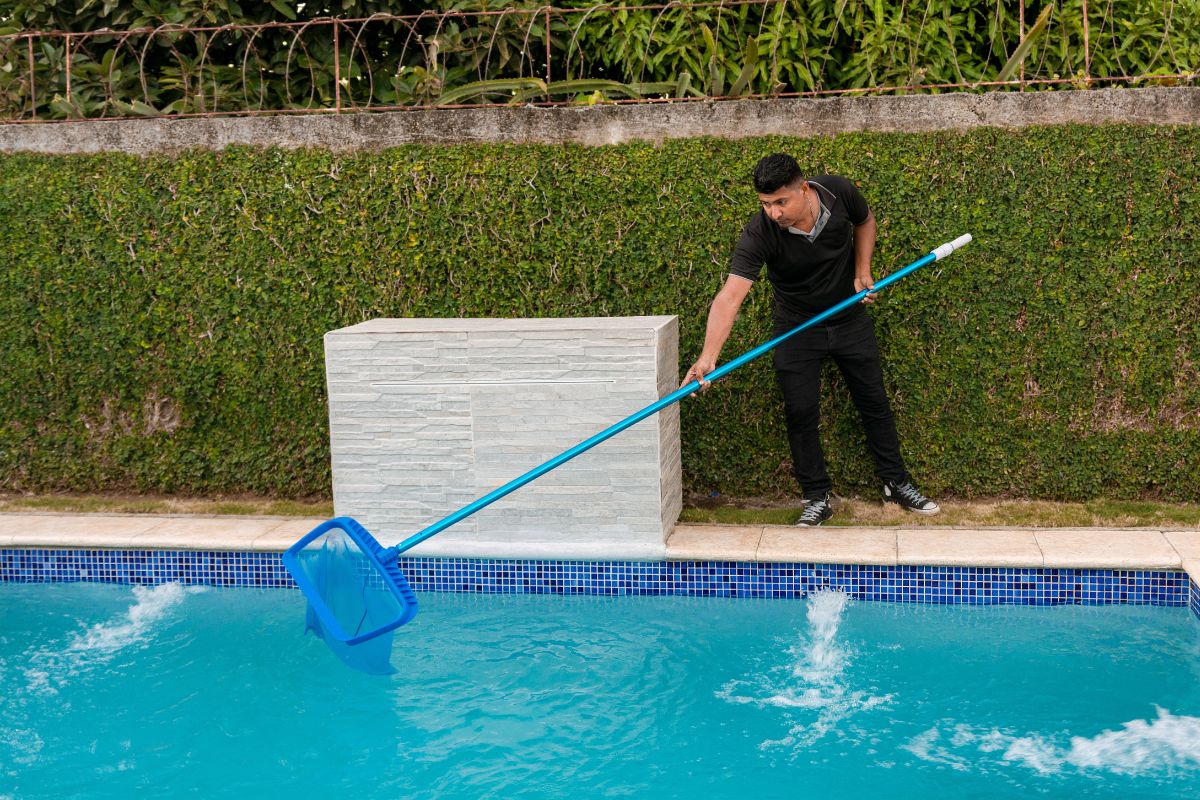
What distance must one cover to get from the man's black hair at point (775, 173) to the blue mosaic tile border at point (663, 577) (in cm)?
155

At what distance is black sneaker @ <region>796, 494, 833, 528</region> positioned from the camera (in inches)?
227

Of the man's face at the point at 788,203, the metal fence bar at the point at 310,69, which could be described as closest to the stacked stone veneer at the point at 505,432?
the man's face at the point at 788,203

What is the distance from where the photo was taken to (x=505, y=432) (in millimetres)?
5344

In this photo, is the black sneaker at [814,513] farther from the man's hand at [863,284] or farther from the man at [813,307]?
the man's hand at [863,284]

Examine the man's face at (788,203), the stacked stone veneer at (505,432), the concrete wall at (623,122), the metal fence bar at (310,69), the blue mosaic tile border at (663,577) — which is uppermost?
the metal fence bar at (310,69)

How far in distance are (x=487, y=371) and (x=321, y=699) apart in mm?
1570

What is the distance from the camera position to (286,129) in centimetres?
642

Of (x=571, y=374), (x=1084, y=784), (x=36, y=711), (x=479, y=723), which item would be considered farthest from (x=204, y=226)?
(x=1084, y=784)

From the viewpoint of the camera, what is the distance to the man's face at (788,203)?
5.03 m

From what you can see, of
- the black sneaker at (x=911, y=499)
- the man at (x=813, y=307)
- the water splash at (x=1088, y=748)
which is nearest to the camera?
the water splash at (x=1088, y=748)

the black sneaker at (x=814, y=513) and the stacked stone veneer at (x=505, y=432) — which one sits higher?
the stacked stone veneer at (x=505, y=432)

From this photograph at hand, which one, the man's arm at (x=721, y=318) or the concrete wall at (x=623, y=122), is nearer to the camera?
the man's arm at (x=721, y=318)

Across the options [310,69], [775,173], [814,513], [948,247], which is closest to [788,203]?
[775,173]

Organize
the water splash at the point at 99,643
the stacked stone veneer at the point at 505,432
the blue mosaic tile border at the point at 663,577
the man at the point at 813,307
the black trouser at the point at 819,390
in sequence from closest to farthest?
the water splash at the point at 99,643, the blue mosaic tile border at the point at 663,577, the man at the point at 813,307, the stacked stone veneer at the point at 505,432, the black trouser at the point at 819,390
